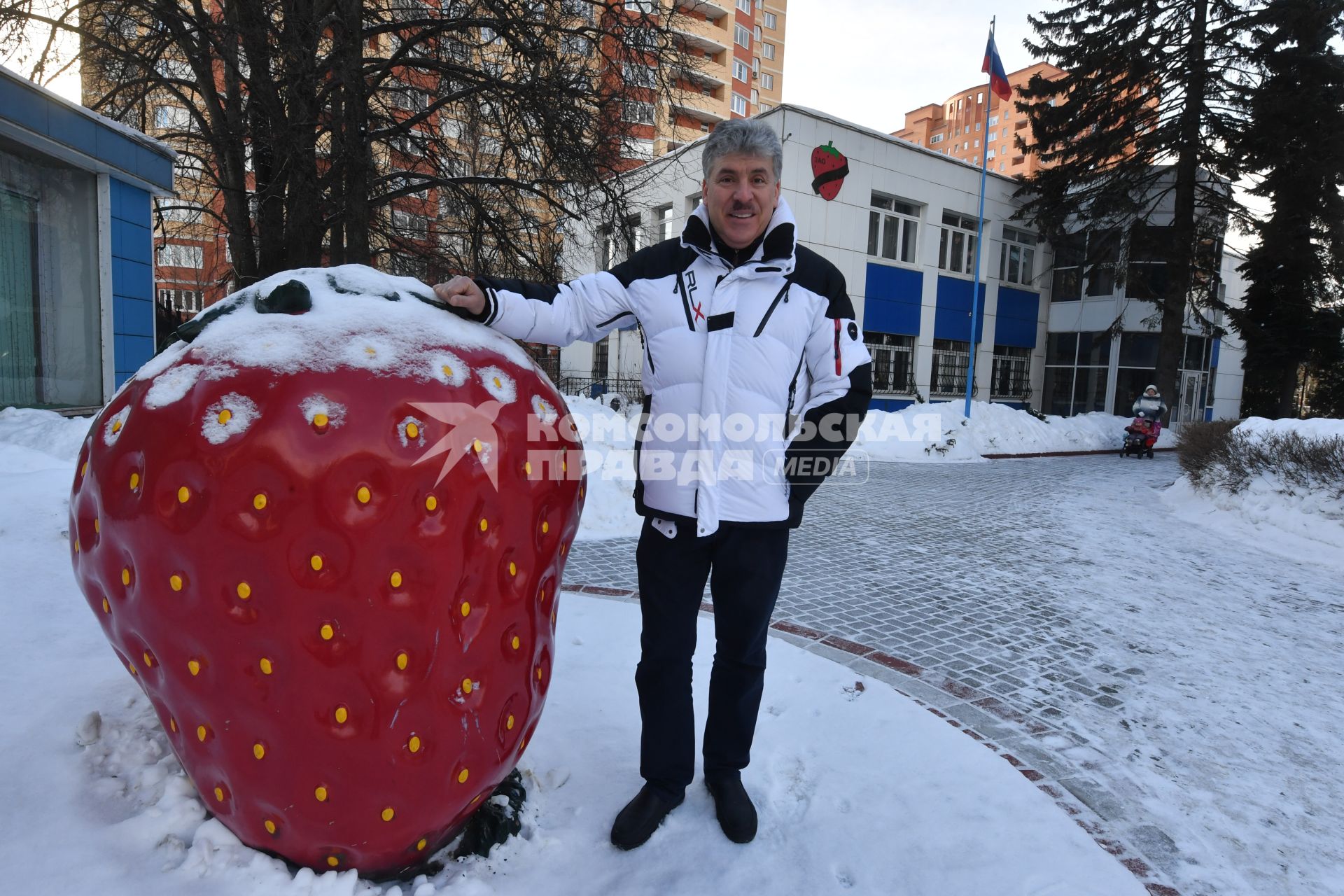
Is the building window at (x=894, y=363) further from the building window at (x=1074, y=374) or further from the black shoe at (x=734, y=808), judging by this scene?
the black shoe at (x=734, y=808)

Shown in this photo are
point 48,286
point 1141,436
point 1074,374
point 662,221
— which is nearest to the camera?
point 48,286

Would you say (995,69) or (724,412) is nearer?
(724,412)

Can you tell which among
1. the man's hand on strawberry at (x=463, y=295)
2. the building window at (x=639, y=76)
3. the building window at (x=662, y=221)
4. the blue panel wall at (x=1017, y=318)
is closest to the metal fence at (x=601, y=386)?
the building window at (x=662, y=221)

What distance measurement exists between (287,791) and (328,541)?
588 millimetres

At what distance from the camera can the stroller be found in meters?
15.4

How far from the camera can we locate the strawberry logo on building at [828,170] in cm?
1667

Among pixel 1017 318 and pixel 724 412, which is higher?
pixel 1017 318

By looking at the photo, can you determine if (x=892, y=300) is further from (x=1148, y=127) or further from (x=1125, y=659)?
(x=1125, y=659)

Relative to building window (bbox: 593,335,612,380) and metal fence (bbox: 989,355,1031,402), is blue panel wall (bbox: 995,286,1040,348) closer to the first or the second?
metal fence (bbox: 989,355,1031,402)

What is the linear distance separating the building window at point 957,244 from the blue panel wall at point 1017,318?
6.26 feet

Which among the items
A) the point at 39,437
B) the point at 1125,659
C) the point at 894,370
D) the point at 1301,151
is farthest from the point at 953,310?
the point at 39,437

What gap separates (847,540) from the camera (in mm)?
6297

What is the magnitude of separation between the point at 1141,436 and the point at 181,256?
25.4 metres

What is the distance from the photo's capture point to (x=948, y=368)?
20.7 metres
